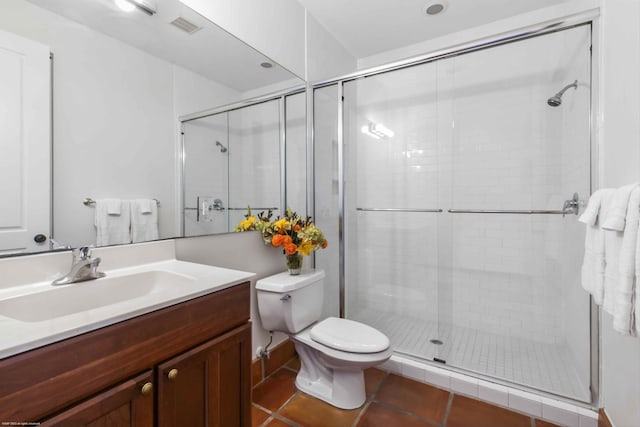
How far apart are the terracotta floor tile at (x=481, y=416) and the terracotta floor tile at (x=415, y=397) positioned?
0.20 feet

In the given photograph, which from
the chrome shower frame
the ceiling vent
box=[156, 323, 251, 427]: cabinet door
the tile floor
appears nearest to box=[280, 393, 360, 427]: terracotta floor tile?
the tile floor

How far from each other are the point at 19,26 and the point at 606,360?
2.65m

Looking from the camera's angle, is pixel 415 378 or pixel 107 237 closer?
pixel 107 237

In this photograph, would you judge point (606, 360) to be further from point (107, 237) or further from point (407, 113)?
point (107, 237)

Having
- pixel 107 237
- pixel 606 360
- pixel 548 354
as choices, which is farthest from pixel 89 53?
pixel 548 354

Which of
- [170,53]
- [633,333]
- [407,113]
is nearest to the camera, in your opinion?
[633,333]

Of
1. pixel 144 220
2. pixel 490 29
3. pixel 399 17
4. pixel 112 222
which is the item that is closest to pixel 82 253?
pixel 112 222

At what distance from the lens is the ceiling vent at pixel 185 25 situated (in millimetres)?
1331

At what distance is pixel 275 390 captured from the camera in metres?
1.74

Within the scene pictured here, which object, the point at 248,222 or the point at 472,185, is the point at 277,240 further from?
the point at 472,185

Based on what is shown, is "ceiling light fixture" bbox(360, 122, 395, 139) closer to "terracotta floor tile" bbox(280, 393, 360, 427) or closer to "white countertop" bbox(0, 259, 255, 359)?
"white countertop" bbox(0, 259, 255, 359)

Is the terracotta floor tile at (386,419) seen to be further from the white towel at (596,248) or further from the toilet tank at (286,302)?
the white towel at (596,248)

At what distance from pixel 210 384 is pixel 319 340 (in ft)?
2.34

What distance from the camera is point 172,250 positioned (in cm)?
135
